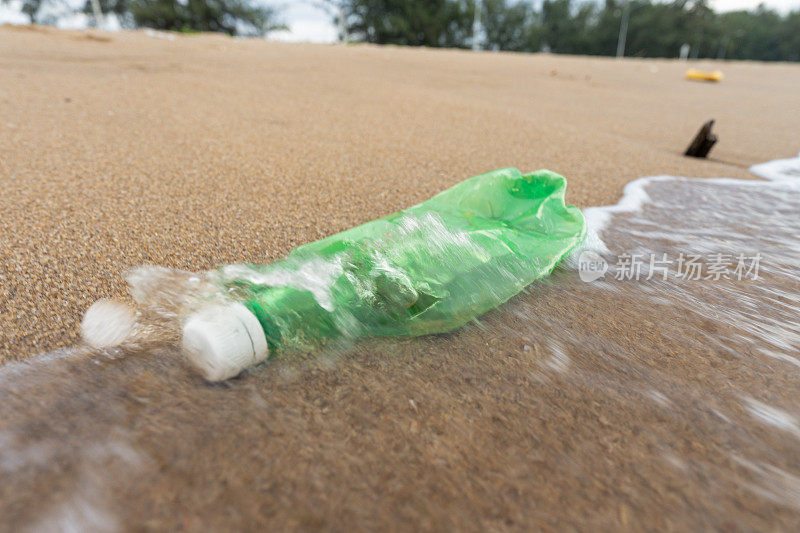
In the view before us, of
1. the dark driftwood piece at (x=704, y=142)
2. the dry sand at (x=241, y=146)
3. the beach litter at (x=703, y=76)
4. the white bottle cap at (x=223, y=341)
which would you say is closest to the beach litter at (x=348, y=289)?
the white bottle cap at (x=223, y=341)

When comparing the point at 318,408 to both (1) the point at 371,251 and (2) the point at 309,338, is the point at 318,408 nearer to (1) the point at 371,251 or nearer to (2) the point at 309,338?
(2) the point at 309,338

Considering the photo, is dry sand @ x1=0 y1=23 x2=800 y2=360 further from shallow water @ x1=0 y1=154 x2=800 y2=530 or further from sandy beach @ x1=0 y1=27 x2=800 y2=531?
shallow water @ x1=0 y1=154 x2=800 y2=530

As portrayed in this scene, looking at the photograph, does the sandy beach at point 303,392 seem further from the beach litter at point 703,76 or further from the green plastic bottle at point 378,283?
the beach litter at point 703,76

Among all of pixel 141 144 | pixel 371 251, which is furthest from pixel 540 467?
pixel 141 144

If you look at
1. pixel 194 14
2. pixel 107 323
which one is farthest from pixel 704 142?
pixel 194 14

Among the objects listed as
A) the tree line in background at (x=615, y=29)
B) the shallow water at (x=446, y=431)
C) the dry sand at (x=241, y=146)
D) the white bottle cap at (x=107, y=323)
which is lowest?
the shallow water at (x=446, y=431)

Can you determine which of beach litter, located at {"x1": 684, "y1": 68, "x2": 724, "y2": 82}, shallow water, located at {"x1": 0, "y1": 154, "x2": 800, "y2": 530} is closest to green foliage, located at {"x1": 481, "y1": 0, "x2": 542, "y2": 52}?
beach litter, located at {"x1": 684, "y1": 68, "x2": 724, "y2": 82}
